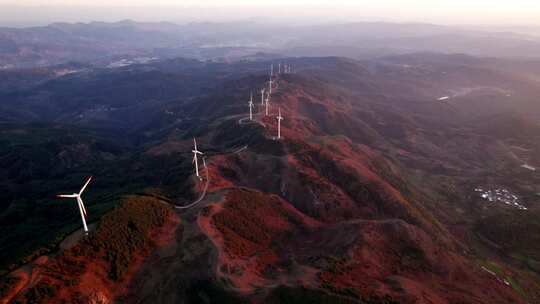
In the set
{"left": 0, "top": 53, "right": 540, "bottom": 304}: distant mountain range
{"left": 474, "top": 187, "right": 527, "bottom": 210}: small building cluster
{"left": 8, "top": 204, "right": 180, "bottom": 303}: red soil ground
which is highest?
{"left": 8, "top": 204, "right": 180, "bottom": 303}: red soil ground

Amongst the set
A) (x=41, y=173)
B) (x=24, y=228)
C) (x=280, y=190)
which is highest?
(x=280, y=190)

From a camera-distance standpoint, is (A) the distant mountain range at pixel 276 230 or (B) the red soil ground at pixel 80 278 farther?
(A) the distant mountain range at pixel 276 230

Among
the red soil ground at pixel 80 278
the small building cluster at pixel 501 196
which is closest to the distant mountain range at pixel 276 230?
the red soil ground at pixel 80 278

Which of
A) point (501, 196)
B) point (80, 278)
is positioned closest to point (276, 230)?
point (80, 278)

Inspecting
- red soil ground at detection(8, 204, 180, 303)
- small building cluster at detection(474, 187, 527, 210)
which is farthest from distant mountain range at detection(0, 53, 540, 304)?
small building cluster at detection(474, 187, 527, 210)

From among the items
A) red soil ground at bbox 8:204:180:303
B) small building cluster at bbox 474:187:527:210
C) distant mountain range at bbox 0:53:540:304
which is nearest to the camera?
red soil ground at bbox 8:204:180:303

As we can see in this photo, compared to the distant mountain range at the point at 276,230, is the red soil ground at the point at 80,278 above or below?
above

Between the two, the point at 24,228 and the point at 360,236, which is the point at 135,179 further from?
the point at 360,236

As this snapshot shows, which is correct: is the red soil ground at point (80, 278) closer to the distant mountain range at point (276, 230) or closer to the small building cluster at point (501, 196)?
the distant mountain range at point (276, 230)

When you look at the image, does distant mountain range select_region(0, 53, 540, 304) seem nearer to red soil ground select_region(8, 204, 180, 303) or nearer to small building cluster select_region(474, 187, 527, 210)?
red soil ground select_region(8, 204, 180, 303)

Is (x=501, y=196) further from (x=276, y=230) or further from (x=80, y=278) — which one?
(x=80, y=278)

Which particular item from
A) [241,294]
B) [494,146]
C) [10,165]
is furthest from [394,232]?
[10,165]
